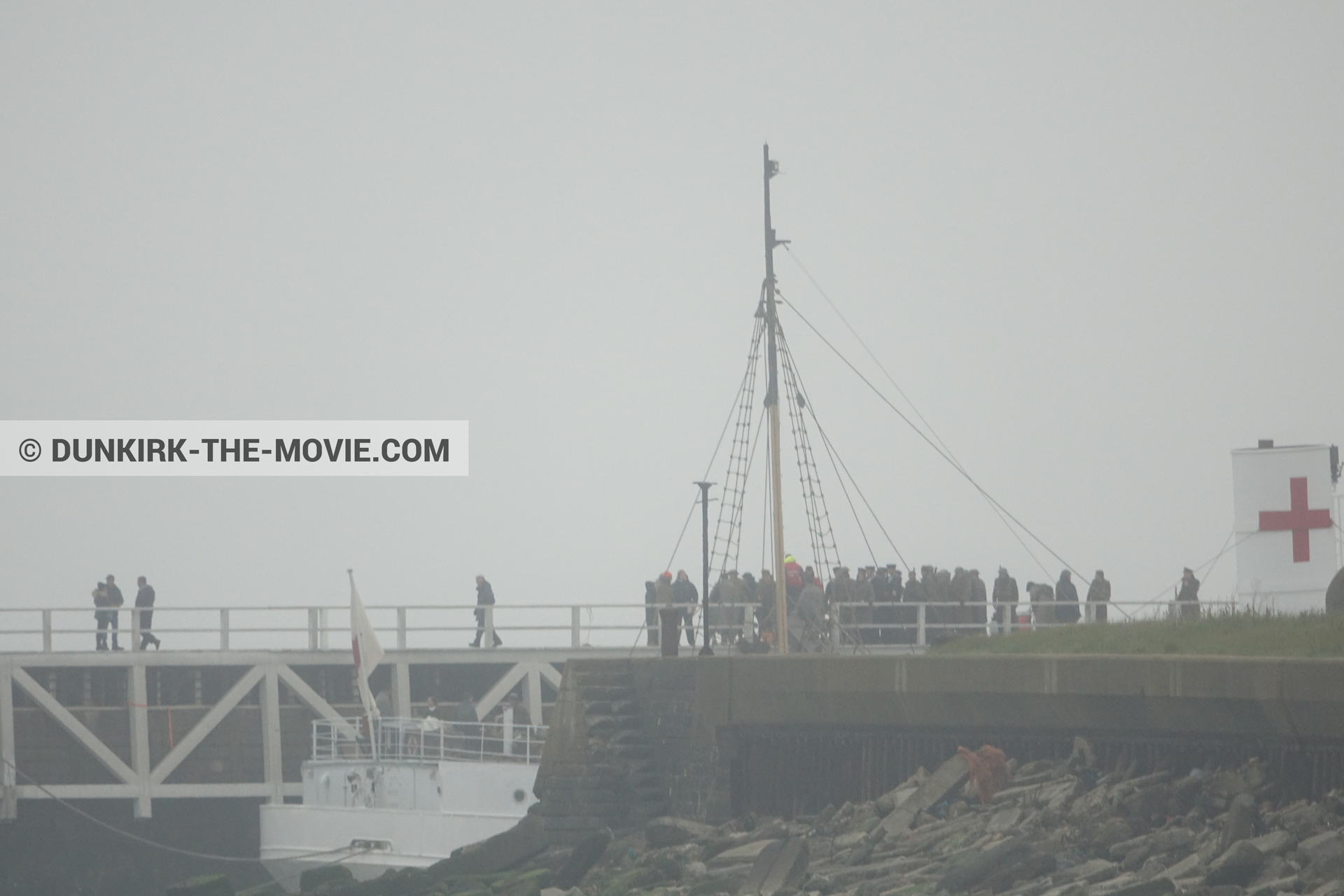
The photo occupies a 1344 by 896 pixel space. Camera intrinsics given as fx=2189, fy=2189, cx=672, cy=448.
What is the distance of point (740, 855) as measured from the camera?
23609 mm

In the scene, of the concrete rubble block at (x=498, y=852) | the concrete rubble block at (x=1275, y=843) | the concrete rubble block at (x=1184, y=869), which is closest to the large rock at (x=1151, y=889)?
the concrete rubble block at (x=1184, y=869)

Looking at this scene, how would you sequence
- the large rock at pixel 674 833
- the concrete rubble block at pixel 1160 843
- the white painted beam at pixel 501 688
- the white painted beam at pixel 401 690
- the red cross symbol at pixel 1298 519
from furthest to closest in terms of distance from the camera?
the white painted beam at pixel 501 688 < the white painted beam at pixel 401 690 < the red cross symbol at pixel 1298 519 < the large rock at pixel 674 833 < the concrete rubble block at pixel 1160 843

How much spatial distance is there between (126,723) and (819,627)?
14.0 m

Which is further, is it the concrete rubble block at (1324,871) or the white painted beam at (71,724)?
the white painted beam at (71,724)

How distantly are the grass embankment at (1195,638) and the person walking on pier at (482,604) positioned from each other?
1519 centimetres

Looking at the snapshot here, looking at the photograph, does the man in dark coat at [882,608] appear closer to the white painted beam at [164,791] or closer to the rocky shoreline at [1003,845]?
the rocky shoreline at [1003,845]

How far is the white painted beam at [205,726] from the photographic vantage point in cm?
3709

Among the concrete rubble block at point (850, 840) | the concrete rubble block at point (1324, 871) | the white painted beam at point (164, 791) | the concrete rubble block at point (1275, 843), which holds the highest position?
the concrete rubble block at point (1275, 843)

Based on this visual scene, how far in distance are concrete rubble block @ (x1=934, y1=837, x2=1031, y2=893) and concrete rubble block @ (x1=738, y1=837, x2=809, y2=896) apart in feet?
7.37

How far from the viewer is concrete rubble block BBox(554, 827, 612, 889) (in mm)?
25953

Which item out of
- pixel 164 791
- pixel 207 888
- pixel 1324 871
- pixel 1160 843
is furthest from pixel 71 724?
pixel 1324 871

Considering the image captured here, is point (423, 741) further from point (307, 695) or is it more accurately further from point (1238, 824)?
point (1238, 824)

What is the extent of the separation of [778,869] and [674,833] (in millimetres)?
3436

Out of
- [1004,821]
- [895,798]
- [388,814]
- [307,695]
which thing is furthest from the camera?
[307,695]
